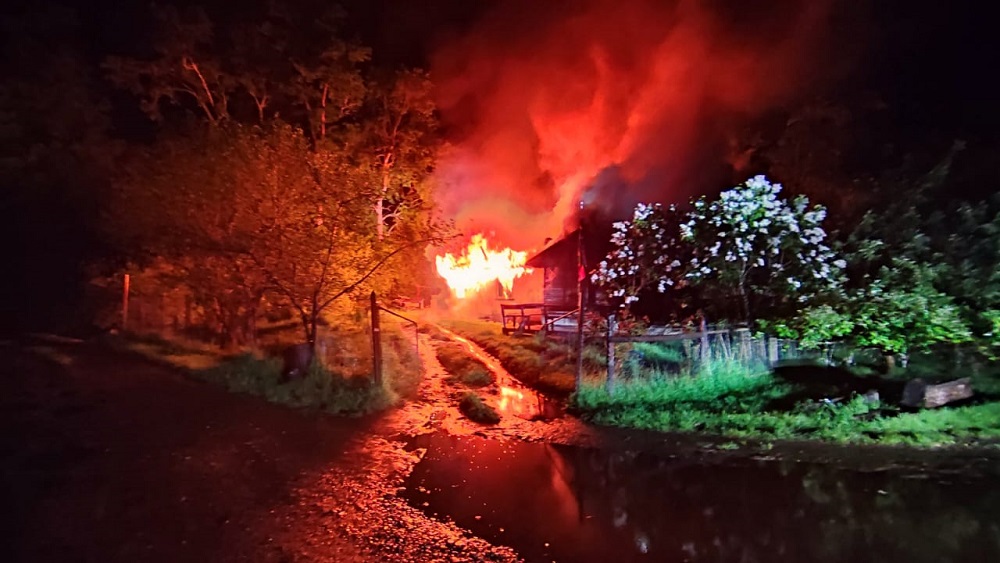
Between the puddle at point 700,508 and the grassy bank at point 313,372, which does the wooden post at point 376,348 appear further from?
the puddle at point 700,508

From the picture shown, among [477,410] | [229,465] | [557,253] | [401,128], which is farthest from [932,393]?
[401,128]

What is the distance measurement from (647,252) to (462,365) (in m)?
6.28

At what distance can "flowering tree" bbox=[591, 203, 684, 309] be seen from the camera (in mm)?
16781

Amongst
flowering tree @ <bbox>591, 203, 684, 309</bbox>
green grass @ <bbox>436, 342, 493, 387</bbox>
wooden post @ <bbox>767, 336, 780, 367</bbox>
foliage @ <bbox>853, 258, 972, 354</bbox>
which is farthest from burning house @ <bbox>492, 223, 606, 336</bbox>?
foliage @ <bbox>853, 258, 972, 354</bbox>

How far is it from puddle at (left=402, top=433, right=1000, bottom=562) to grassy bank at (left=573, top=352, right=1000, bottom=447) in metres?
1.72

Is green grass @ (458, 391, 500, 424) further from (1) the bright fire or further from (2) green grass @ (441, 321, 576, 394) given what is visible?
(1) the bright fire

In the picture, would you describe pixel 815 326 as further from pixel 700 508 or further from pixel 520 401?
pixel 700 508

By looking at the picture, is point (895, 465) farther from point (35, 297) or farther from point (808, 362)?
point (35, 297)

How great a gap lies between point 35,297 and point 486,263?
21.3 metres

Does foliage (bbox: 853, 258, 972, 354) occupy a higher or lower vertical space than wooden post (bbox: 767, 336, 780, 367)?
higher

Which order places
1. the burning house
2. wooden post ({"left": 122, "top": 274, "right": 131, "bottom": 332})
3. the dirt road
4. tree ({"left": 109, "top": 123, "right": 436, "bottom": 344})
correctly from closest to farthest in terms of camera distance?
1. the dirt road
2. tree ({"left": 109, "top": 123, "right": 436, "bottom": 344})
3. wooden post ({"left": 122, "top": 274, "right": 131, "bottom": 332})
4. the burning house

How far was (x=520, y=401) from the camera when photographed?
13.9 meters

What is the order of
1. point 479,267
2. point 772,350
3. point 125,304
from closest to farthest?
point 772,350 → point 125,304 → point 479,267

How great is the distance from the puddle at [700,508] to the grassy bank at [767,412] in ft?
5.63
